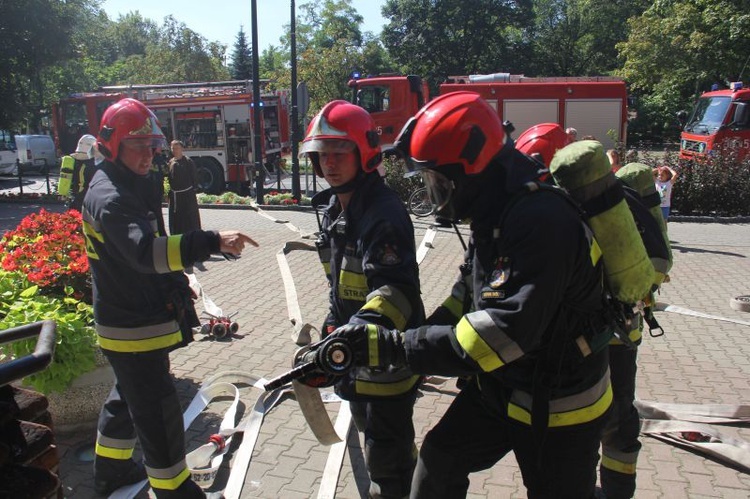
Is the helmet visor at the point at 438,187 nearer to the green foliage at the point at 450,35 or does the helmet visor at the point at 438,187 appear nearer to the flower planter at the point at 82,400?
the flower planter at the point at 82,400

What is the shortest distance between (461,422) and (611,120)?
16164 millimetres

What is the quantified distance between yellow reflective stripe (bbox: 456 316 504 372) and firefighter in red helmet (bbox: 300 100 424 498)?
0.53 m

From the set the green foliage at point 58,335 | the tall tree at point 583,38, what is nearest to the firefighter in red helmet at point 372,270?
the green foliage at point 58,335

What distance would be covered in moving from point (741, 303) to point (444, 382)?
4.02 metres

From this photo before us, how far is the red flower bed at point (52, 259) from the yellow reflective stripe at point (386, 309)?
2.91 meters

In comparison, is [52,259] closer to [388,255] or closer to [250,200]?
[388,255]

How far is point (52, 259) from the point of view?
456 cm

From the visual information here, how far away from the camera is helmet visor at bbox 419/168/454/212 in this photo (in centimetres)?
221

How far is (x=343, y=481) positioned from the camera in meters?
3.62

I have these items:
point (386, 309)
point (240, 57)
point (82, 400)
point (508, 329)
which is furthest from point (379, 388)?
point (240, 57)

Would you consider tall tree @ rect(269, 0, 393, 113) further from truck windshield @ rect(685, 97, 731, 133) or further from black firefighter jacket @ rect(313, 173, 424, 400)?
black firefighter jacket @ rect(313, 173, 424, 400)

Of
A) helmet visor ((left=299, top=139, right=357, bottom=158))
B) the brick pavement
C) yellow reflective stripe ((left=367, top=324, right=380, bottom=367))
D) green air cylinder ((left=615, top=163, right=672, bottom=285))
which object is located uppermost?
helmet visor ((left=299, top=139, right=357, bottom=158))

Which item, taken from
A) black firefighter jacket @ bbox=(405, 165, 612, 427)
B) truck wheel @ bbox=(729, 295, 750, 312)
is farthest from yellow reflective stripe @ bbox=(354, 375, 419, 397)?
truck wheel @ bbox=(729, 295, 750, 312)

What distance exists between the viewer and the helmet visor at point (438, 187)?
2209mm
